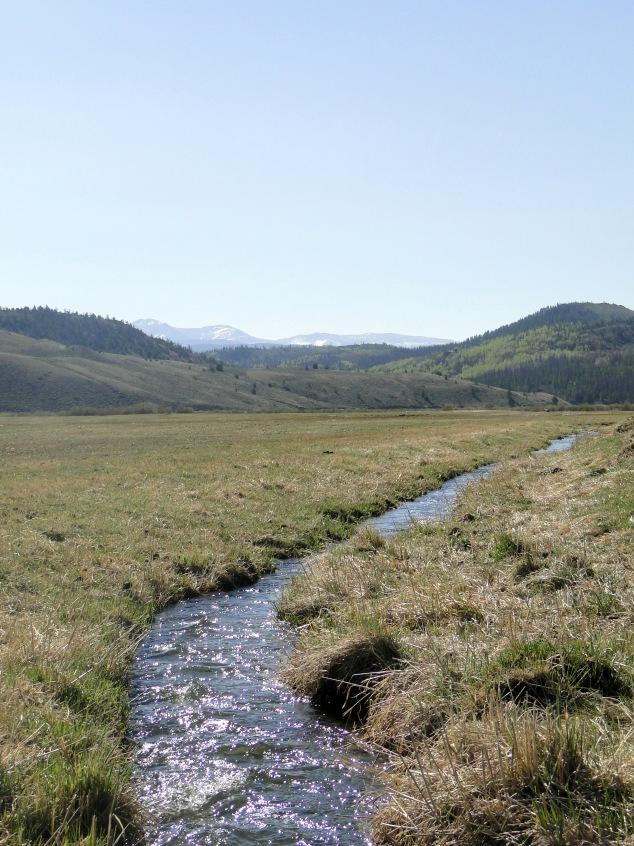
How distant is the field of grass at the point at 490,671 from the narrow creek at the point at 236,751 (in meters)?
0.48

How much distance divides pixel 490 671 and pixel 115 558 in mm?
10913

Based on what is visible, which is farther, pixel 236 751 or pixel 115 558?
pixel 115 558

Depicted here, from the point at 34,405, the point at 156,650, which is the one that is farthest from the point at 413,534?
the point at 34,405

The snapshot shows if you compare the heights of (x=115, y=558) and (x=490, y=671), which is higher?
(x=490, y=671)

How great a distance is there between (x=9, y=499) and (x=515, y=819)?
2153cm

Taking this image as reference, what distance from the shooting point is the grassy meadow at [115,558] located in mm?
6335

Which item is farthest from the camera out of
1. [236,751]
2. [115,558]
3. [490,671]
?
[115,558]

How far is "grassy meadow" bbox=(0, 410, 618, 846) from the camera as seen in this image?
6.33 meters

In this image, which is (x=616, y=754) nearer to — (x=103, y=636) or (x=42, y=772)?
(x=42, y=772)

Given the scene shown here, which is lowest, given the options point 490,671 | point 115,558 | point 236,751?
point 236,751

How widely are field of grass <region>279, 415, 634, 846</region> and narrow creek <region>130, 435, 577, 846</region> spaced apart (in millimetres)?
480

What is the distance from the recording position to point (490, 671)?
7828mm

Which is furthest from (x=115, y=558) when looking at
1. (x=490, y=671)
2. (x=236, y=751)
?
(x=490, y=671)

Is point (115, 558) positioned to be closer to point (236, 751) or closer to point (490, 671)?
point (236, 751)
